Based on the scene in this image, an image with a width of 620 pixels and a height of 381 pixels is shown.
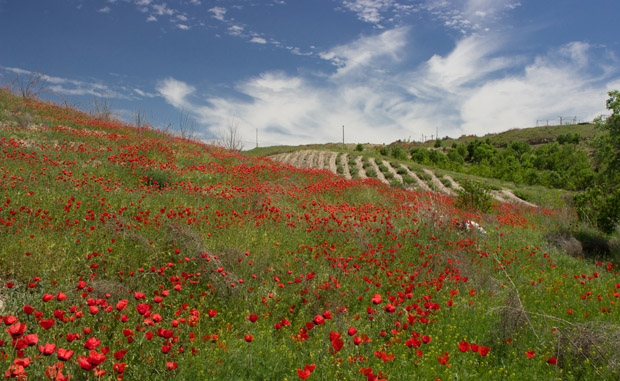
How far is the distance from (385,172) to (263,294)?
2009 cm

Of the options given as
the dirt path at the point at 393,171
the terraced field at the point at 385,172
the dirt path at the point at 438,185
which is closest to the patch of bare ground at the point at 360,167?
the terraced field at the point at 385,172

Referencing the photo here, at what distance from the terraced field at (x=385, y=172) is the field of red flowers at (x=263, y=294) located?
1110 centimetres

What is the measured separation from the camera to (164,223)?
5.66 metres

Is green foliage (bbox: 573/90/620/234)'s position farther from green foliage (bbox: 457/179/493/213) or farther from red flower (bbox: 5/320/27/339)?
red flower (bbox: 5/320/27/339)

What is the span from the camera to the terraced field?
19828 millimetres

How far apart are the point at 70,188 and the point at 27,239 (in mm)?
2857

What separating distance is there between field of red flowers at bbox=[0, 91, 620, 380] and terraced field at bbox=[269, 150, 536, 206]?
437 inches

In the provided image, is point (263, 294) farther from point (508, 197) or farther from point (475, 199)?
point (508, 197)

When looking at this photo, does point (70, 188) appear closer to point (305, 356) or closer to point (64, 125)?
point (305, 356)

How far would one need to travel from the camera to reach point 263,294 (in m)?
4.16

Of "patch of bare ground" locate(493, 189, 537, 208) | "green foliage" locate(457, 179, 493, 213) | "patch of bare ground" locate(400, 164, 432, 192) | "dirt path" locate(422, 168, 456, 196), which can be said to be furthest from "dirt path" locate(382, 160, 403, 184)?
"green foliage" locate(457, 179, 493, 213)

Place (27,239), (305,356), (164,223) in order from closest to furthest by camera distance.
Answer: (305,356) < (27,239) < (164,223)

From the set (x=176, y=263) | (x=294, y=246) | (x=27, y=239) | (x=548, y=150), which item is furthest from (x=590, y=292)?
(x=548, y=150)

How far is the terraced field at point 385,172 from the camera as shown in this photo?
1983 centimetres
